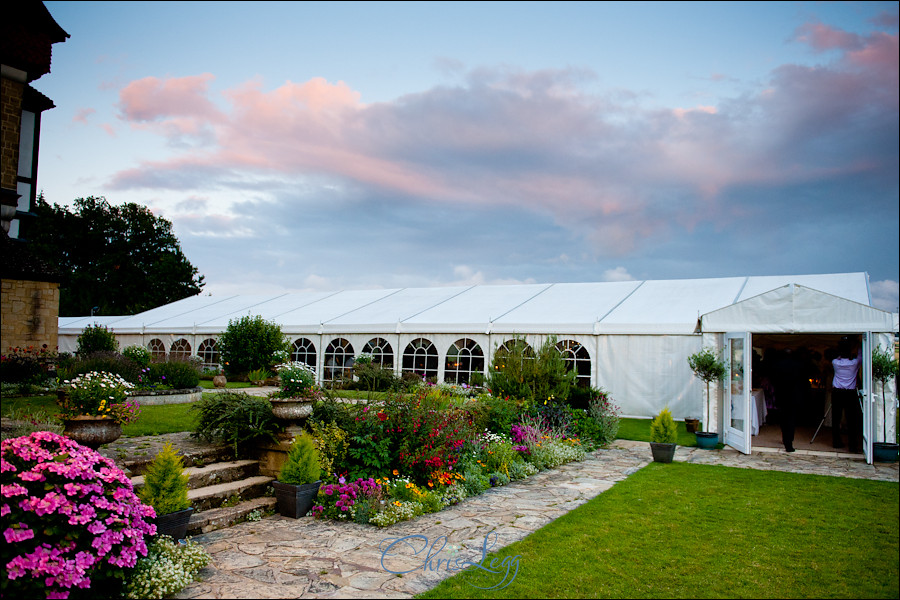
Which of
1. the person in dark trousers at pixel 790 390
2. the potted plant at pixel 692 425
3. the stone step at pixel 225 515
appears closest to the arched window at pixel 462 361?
the potted plant at pixel 692 425

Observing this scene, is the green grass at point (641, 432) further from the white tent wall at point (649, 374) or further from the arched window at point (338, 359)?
the arched window at point (338, 359)

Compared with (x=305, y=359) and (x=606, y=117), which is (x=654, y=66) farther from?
(x=305, y=359)

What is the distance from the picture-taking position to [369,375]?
13.8 metres

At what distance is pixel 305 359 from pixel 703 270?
45.7 feet

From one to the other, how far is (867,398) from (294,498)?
9.58 meters

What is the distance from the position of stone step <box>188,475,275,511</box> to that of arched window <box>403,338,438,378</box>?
10.6 meters

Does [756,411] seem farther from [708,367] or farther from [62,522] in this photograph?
[62,522]

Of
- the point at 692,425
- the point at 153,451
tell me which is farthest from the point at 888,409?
the point at 153,451

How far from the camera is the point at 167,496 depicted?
4.46m

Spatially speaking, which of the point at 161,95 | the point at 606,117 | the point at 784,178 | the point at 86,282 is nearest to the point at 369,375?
the point at 606,117

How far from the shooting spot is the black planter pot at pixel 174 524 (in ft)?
14.4

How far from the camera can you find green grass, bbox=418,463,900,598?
407cm

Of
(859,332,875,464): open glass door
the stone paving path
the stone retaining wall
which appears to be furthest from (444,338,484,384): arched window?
(859,332,875,464): open glass door

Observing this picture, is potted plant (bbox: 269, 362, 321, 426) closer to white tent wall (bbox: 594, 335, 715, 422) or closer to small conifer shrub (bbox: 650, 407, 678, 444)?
small conifer shrub (bbox: 650, 407, 678, 444)
